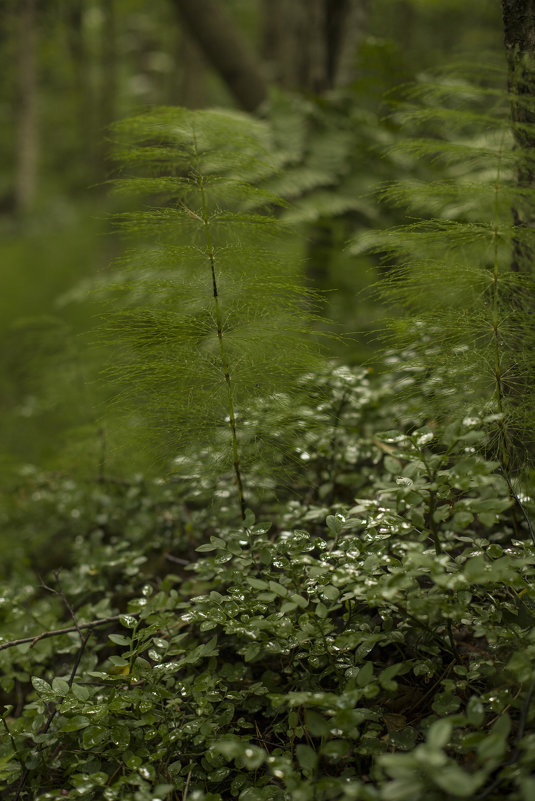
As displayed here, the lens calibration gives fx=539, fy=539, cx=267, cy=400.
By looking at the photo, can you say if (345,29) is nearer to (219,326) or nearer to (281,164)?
(281,164)

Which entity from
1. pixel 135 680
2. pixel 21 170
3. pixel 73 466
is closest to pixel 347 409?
pixel 135 680

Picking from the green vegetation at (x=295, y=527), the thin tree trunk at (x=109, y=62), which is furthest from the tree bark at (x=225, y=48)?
the thin tree trunk at (x=109, y=62)

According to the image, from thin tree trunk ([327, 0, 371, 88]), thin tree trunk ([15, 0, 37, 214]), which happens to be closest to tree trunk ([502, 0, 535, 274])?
thin tree trunk ([327, 0, 371, 88])

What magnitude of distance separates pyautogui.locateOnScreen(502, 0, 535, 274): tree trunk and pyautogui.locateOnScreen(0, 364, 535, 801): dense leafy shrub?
71 centimetres

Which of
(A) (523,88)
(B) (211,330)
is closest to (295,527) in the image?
(B) (211,330)

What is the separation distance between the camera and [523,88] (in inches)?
63.7

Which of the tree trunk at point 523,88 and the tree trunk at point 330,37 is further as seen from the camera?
the tree trunk at point 330,37

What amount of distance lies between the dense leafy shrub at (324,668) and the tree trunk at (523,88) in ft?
2.32

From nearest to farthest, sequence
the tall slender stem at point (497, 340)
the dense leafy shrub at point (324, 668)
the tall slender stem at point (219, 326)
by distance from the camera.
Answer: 1. the dense leafy shrub at point (324, 668)
2. the tall slender stem at point (497, 340)
3. the tall slender stem at point (219, 326)

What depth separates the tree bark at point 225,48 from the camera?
4621mm

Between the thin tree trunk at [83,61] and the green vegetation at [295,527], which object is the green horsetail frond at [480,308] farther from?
the thin tree trunk at [83,61]

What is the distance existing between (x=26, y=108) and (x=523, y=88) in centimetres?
1179

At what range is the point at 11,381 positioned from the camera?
6.09 meters

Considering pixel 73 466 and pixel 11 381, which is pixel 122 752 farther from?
pixel 11 381
